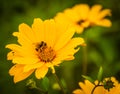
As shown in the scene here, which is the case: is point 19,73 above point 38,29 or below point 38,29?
below

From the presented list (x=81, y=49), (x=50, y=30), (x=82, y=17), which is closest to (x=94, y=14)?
(x=82, y=17)

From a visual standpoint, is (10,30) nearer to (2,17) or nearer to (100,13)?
(2,17)

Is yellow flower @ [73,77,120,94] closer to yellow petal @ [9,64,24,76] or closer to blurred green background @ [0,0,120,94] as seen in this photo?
yellow petal @ [9,64,24,76]

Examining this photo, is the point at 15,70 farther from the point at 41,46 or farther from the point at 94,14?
the point at 94,14

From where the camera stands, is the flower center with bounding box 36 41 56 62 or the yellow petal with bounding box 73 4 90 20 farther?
the yellow petal with bounding box 73 4 90 20

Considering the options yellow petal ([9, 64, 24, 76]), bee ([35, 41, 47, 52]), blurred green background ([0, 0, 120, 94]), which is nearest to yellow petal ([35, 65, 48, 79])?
yellow petal ([9, 64, 24, 76])

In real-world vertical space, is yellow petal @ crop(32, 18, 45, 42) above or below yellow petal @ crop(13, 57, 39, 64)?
above

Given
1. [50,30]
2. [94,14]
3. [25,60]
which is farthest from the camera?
[94,14]

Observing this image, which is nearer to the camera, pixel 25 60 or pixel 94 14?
Answer: pixel 25 60
